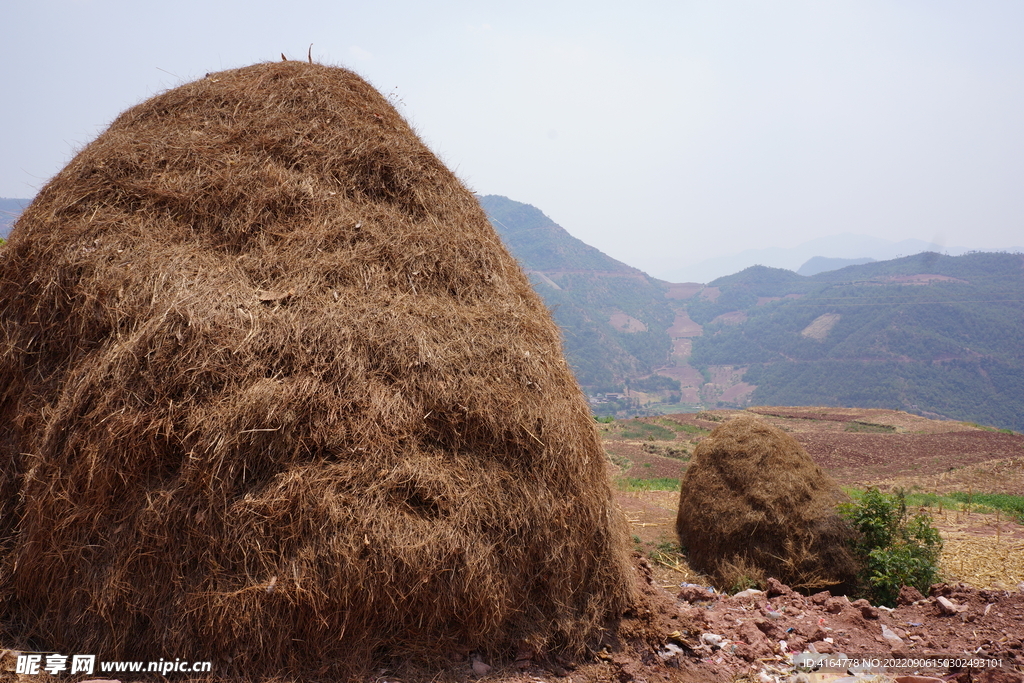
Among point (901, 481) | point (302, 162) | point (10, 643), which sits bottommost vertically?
point (901, 481)

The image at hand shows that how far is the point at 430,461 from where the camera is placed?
4.32 meters

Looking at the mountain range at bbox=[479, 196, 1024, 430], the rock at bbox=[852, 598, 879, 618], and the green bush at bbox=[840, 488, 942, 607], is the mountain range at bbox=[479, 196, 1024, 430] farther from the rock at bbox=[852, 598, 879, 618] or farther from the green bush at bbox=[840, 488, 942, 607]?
the rock at bbox=[852, 598, 879, 618]

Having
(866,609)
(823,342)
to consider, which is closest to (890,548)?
(866,609)

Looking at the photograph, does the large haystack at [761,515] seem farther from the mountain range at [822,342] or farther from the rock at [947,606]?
the mountain range at [822,342]

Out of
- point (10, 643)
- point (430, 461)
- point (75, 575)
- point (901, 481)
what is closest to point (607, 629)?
point (430, 461)

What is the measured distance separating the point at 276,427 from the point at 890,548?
290 inches

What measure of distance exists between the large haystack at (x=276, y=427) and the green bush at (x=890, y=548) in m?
3.78

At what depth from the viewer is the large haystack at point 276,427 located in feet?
12.3

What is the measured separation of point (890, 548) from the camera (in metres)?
6.92

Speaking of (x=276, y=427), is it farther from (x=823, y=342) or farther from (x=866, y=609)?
(x=823, y=342)

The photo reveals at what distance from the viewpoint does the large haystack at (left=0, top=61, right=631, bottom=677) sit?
3734 millimetres

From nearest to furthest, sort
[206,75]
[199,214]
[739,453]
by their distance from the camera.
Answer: [199,214], [206,75], [739,453]

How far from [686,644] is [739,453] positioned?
398 cm

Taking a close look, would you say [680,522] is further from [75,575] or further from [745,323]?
[745,323]
